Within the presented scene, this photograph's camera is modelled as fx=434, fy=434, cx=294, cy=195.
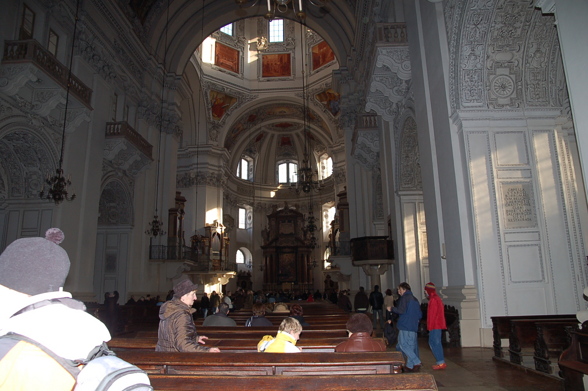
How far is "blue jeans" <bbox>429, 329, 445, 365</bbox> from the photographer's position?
5091 millimetres

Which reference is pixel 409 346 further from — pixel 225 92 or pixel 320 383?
pixel 225 92

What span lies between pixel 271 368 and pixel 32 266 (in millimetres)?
1937

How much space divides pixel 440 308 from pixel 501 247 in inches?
83.7

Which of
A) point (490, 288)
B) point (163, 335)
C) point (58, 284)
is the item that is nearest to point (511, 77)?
point (490, 288)

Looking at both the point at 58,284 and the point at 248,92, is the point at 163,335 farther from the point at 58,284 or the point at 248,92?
the point at 248,92

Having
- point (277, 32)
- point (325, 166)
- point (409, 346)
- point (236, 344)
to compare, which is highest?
point (277, 32)

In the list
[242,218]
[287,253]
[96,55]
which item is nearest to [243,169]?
[242,218]

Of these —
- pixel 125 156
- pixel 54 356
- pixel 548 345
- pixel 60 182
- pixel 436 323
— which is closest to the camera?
pixel 54 356

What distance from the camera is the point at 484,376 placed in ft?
15.3

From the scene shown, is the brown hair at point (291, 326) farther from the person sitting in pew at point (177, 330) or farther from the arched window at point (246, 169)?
the arched window at point (246, 169)

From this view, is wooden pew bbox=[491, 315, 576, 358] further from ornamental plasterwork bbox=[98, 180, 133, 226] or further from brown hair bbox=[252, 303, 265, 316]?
ornamental plasterwork bbox=[98, 180, 133, 226]

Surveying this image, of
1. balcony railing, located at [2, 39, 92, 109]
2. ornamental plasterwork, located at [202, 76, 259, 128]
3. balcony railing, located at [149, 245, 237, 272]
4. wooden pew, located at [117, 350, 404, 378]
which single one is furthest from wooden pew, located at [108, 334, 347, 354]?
ornamental plasterwork, located at [202, 76, 259, 128]

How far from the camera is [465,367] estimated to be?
5176mm

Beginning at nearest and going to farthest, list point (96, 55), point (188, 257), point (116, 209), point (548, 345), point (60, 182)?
point (548, 345)
point (60, 182)
point (96, 55)
point (116, 209)
point (188, 257)
